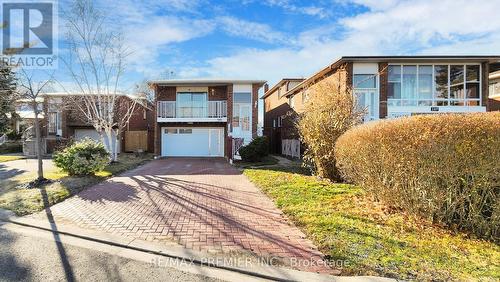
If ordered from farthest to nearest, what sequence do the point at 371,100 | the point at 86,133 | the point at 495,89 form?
the point at 86,133 → the point at 495,89 → the point at 371,100

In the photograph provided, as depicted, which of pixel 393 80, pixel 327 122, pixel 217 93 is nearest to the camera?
pixel 327 122

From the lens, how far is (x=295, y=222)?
6199mm

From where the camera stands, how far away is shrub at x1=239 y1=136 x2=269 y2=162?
57.9 feet

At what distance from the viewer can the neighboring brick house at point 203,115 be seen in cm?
2095

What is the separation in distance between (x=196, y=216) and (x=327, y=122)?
20.0 ft

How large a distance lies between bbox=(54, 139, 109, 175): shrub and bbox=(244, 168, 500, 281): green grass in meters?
7.62

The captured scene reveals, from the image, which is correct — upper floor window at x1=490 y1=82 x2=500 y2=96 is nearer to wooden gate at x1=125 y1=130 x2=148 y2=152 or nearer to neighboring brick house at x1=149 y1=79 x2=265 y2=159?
neighboring brick house at x1=149 y1=79 x2=265 y2=159

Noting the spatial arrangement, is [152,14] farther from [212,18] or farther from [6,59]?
[6,59]

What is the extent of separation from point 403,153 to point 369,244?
6.14ft

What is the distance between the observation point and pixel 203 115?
70.5 feet

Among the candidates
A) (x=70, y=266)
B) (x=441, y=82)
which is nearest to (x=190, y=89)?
(x=441, y=82)

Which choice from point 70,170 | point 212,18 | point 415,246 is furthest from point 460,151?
point 70,170

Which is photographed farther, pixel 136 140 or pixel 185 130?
pixel 136 140

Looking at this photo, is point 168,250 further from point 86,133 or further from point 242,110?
point 86,133
